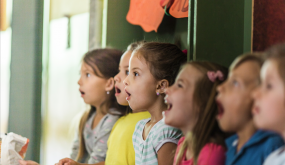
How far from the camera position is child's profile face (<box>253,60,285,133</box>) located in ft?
1.82

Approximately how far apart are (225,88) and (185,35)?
0.93 m

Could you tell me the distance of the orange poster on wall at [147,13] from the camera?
5.37 feet

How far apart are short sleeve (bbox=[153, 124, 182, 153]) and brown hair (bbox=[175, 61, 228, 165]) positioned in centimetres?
32

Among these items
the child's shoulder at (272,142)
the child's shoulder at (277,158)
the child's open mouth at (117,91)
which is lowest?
the child's open mouth at (117,91)

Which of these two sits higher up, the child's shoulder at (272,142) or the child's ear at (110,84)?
the child's shoulder at (272,142)

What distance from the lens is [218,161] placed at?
0.77 meters

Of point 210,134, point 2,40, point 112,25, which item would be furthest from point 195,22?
point 2,40

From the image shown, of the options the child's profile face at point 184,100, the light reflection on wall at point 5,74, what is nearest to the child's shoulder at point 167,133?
the child's profile face at point 184,100

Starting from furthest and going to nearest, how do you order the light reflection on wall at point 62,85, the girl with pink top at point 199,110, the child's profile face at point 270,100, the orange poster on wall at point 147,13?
the light reflection on wall at point 62,85, the orange poster on wall at point 147,13, the girl with pink top at point 199,110, the child's profile face at point 270,100

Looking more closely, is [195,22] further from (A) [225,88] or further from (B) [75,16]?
(B) [75,16]

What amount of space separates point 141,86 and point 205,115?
0.48 metres

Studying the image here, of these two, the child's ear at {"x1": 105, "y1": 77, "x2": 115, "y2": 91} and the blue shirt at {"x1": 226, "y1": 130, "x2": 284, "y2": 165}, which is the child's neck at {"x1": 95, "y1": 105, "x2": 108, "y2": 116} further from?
the blue shirt at {"x1": 226, "y1": 130, "x2": 284, "y2": 165}

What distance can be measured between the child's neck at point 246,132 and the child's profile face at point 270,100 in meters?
0.07

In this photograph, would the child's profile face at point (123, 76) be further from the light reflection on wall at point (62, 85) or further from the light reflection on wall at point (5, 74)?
the light reflection on wall at point (5, 74)
